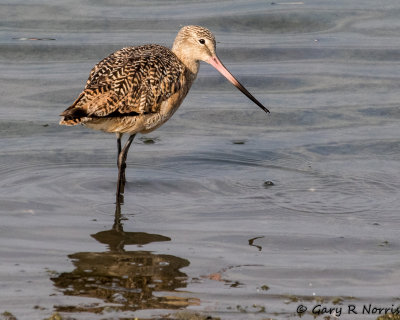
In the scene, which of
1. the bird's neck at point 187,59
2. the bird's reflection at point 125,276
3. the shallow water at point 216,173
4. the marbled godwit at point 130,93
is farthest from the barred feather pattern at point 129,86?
the bird's reflection at point 125,276

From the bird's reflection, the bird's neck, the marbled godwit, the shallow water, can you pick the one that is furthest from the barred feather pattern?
the bird's reflection

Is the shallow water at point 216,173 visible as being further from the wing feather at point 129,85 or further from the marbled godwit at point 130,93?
the wing feather at point 129,85

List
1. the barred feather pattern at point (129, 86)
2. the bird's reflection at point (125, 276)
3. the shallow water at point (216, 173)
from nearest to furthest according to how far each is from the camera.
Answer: the bird's reflection at point (125, 276) → the shallow water at point (216, 173) → the barred feather pattern at point (129, 86)

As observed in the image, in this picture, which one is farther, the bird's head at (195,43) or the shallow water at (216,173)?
the bird's head at (195,43)

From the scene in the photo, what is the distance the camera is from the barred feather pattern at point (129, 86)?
6824 mm

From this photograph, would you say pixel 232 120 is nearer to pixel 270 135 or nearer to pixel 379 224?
pixel 270 135

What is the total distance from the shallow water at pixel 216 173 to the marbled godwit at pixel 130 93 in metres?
0.55

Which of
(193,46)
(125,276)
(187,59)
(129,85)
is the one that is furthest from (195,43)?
(125,276)

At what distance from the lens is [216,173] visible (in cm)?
782

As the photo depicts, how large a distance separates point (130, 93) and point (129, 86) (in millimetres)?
55

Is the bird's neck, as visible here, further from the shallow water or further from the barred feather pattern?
the shallow water

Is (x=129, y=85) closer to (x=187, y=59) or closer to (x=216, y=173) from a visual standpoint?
(x=187, y=59)

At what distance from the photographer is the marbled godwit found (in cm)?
686

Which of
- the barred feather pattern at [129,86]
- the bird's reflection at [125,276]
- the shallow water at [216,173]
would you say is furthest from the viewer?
the barred feather pattern at [129,86]
